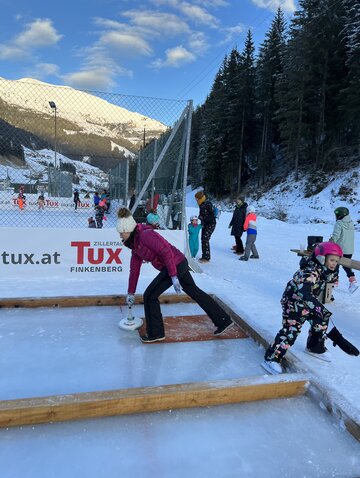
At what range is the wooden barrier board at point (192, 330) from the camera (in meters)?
4.08

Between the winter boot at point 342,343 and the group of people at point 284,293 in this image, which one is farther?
the winter boot at point 342,343

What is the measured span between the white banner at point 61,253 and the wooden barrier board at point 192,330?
234 centimetres

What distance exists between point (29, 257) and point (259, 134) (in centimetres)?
3722

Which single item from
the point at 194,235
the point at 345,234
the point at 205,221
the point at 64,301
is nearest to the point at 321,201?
the point at 205,221

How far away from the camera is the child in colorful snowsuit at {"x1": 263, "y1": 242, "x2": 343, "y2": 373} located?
3.23 meters

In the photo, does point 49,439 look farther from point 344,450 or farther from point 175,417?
point 344,450

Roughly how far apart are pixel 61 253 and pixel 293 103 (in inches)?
1068

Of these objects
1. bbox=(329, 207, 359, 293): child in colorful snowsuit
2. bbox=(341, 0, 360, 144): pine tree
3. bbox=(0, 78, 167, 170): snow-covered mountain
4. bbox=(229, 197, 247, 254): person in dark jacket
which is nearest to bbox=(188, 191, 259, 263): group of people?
bbox=(229, 197, 247, 254): person in dark jacket

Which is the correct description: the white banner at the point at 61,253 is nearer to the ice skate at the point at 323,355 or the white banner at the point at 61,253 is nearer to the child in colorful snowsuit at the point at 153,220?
the child in colorful snowsuit at the point at 153,220

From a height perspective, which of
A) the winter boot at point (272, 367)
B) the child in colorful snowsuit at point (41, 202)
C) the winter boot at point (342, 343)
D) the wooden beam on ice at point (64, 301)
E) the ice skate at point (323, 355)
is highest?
the child in colorful snowsuit at point (41, 202)

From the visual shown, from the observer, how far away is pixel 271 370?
334 centimetres

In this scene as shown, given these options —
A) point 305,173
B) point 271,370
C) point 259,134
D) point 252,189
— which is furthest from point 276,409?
point 259,134

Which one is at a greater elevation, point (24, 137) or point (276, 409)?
point (24, 137)

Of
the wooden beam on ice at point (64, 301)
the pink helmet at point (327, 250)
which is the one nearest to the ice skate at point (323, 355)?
the pink helmet at point (327, 250)
